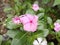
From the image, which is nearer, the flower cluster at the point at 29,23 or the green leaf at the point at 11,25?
the flower cluster at the point at 29,23

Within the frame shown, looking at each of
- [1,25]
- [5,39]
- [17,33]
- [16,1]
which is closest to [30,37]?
[17,33]

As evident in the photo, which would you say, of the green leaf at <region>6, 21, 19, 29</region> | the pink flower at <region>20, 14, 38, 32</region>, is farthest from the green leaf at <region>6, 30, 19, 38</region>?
the pink flower at <region>20, 14, 38, 32</region>

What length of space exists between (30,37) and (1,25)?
2.00 feet

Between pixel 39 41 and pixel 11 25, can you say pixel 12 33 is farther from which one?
pixel 39 41

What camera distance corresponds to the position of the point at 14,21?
117 centimetres

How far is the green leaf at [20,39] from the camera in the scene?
1135mm

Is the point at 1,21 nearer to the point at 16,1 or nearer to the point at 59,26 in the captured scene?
the point at 16,1

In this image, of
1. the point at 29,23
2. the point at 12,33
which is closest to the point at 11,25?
the point at 12,33

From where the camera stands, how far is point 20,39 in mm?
1150

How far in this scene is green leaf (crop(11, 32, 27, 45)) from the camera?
1135 mm

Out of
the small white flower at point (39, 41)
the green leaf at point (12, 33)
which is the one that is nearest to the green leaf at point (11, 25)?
the green leaf at point (12, 33)

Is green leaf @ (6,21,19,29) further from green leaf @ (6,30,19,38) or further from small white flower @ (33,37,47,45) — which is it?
small white flower @ (33,37,47,45)

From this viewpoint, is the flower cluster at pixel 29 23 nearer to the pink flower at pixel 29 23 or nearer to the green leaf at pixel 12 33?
the pink flower at pixel 29 23

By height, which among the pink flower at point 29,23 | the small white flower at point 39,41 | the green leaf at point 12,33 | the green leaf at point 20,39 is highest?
the pink flower at point 29,23
